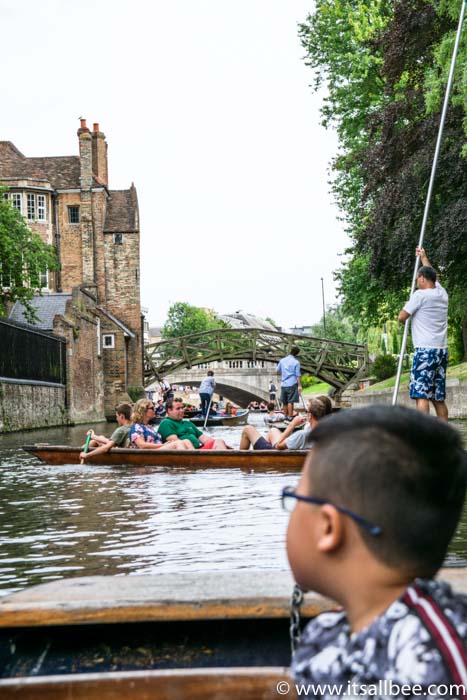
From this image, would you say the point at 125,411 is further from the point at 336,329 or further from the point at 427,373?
the point at 336,329

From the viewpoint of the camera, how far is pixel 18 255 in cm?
2689

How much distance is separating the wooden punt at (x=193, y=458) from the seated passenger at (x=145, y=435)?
27cm

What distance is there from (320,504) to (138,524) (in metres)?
4.90

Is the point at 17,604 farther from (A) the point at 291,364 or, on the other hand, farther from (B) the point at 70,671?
(A) the point at 291,364

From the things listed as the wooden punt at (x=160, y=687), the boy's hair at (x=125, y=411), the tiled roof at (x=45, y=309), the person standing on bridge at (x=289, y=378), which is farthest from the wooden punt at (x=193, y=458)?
the tiled roof at (x=45, y=309)

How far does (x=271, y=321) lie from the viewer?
152625mm

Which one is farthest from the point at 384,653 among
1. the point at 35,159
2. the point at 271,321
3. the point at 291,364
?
the point at 271,321

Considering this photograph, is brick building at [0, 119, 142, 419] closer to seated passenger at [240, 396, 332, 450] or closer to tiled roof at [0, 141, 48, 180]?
tiled roof at [0, 141, 48, 180]

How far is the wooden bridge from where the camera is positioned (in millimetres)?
47188

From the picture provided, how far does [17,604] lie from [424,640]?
1232 millimetres

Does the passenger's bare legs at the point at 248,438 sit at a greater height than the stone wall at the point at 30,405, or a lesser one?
lesser

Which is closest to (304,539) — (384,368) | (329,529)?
(329,529)

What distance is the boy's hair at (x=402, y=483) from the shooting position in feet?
4.29

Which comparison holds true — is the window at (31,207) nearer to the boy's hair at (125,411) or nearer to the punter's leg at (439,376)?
the boy's hair at (125,411)
